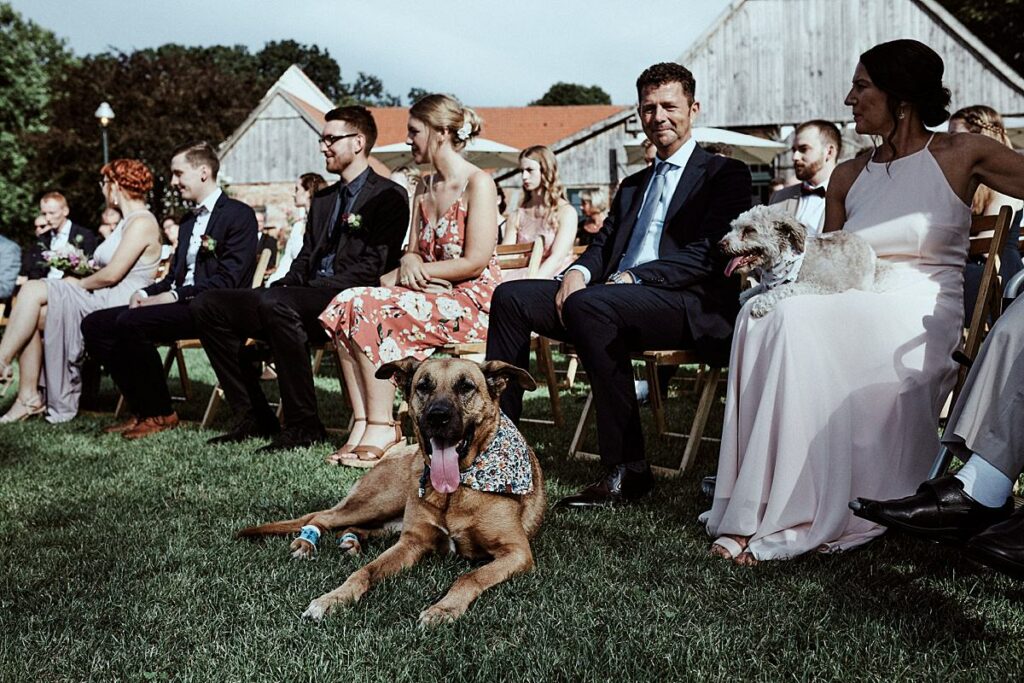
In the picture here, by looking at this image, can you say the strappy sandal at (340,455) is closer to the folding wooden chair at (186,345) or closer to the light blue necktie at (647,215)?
the light blue necktie at (647,215)

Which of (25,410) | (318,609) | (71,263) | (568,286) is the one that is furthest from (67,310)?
(318,609)

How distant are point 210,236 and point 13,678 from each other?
188 inches

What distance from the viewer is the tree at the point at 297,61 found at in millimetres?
76688

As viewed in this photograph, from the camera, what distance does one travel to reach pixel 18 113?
3869 cm

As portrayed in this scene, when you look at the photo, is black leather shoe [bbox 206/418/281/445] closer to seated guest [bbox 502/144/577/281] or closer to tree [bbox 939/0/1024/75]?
seated guest [bbox 502/144/577/281]

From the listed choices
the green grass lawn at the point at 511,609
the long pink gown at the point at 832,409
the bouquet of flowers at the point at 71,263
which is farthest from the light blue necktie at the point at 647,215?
the bouquet of flowers at the point at 71,263

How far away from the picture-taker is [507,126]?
131 ft

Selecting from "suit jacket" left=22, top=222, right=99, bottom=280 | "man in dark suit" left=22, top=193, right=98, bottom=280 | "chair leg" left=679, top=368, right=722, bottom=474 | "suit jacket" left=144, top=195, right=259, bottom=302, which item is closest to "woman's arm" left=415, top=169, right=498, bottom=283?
"chair leg" left=679, top=368, right=722, bottom=474

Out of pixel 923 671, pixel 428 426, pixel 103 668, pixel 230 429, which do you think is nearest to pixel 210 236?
pixel 230 429

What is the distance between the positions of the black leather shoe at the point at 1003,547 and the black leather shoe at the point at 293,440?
418cm

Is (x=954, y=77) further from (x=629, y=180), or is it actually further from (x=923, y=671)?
(x=923, y=671)

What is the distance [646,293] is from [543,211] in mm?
4049

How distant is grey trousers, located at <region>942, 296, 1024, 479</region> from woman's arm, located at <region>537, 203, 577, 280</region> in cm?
427

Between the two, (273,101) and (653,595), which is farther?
(273,101)
